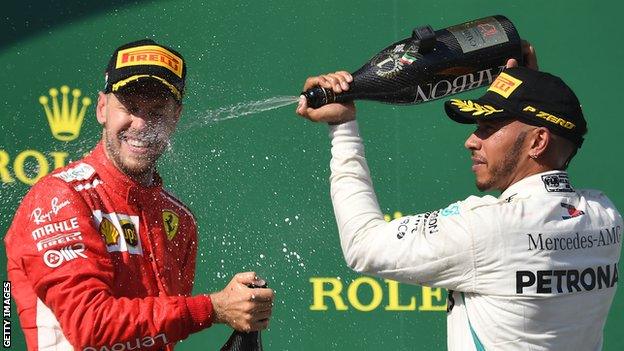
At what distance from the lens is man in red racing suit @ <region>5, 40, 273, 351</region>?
2.42 m

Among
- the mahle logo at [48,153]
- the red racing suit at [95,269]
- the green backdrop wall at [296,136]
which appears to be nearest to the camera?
the red racing suit at [95,269]

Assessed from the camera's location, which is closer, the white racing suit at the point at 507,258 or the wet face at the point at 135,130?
the white racing suit at the point at 507,258

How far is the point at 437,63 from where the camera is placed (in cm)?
275

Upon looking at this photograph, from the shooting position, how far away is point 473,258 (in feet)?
7.92

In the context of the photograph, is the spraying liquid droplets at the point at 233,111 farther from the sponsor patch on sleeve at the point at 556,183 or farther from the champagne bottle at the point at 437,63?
the sponsor patch on sleeve at the point at 556,183

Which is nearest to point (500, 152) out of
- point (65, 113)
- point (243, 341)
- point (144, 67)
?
point (243, 341)

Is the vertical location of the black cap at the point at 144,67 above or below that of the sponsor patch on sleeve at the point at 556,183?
above

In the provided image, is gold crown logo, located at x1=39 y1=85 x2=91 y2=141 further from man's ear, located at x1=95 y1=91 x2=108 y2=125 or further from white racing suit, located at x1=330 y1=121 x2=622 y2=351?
white racing suit, located at x1=330 y1=121 x2=622 y2=351

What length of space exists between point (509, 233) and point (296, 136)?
5.65ft

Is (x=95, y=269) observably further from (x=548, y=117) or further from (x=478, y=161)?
(x=548, y=117)

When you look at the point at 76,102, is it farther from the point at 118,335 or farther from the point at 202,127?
the point at 118,335

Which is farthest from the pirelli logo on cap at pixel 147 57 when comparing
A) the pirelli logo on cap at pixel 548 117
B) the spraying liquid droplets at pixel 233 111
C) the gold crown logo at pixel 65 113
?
the gold crown logo at pixel 65 113

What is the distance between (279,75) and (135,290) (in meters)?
1.63

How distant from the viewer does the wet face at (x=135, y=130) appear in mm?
2664
